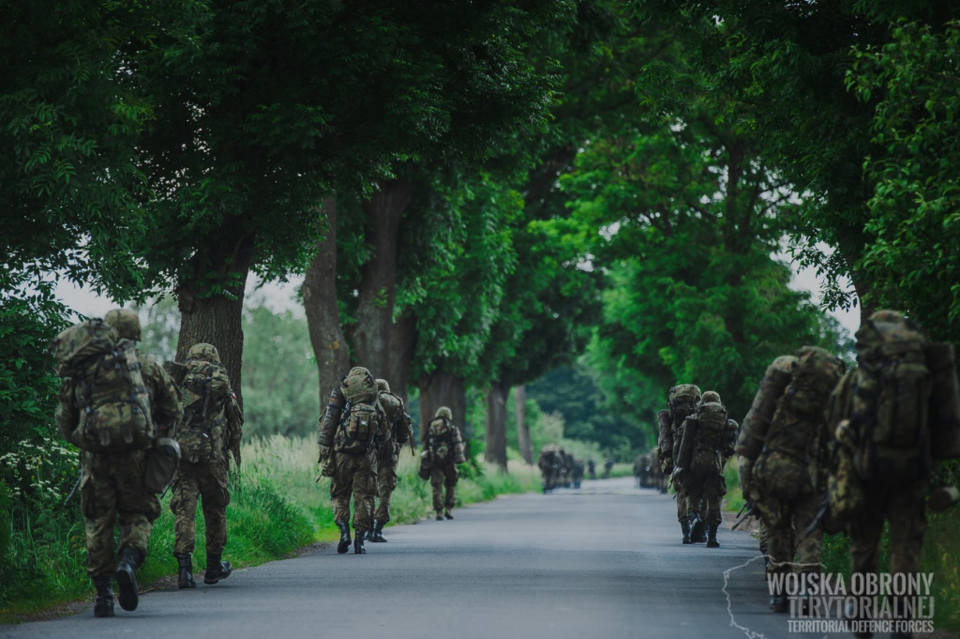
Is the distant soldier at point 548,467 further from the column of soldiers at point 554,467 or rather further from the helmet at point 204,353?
the helmet at point 204,353

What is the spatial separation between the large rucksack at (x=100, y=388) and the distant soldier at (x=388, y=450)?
8.96m

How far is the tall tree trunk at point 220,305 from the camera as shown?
17.3 meters

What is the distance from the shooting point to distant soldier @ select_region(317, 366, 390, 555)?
53.8ft

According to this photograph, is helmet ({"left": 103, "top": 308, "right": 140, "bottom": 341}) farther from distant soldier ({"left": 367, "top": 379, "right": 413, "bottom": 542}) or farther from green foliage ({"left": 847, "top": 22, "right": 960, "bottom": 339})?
distant soldier ({"left": 367, "top": 379, "right": 413, "bottom": 542})

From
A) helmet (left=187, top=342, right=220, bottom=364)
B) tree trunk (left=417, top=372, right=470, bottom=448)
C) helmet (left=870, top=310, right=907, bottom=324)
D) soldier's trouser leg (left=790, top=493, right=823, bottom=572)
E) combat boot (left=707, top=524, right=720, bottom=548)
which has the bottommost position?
combat boot (left=707, top=524, right=720, bottom=548)

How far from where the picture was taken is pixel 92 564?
10.3 metres

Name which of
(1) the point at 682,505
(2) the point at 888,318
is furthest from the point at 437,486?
(2) the point at 888,318

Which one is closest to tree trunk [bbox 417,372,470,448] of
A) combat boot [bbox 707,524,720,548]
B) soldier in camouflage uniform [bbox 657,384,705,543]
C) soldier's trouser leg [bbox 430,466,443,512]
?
soldier's trouser leg [bbox 430,466,443,512]

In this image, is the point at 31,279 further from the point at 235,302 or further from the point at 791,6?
the point at 791,6

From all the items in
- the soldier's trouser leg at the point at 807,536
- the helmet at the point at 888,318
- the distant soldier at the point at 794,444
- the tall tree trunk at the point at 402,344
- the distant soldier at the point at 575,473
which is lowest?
the distant soldier at the point at 575,473

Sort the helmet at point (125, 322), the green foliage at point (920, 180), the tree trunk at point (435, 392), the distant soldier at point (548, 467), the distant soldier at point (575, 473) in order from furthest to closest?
the distant soldier at point (575, 473)
the distant soldier at point (548, 467)
the tree trunk at point (435, 392)
the green foliage at point (920, 180)
the helmet at point (125, 322)

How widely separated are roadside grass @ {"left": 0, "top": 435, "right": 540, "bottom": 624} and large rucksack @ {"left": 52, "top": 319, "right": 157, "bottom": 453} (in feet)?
4.65

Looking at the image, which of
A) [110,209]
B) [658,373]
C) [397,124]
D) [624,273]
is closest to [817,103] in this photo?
[397,124]

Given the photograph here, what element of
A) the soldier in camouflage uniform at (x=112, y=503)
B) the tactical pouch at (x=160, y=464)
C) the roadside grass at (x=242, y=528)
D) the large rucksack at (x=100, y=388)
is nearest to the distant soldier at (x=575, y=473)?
the roadside grass at (x=242, y=528)
